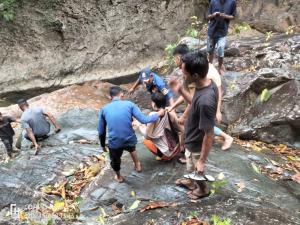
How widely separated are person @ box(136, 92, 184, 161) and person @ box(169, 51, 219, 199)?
854 millimetres

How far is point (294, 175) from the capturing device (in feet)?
22.2

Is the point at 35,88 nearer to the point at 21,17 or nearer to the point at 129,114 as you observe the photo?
the point at 21,17

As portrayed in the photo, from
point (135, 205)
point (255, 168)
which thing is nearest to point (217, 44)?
point (255, 168)

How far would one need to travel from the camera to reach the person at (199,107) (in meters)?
4.63

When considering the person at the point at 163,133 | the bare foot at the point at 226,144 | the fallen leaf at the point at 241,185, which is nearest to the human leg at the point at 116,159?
the person at the point at 163,133

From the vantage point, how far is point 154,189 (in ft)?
19.9

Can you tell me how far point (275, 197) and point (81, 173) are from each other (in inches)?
121

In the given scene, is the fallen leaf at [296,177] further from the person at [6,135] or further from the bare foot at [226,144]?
the person at [6,135]

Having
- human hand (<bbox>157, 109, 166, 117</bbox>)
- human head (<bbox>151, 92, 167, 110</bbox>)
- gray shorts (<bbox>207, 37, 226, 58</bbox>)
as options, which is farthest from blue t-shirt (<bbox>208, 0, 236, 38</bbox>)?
human hand (<bbox>157, 109, 166, 117</bbox>)

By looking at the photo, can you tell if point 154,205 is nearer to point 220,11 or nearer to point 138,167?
point 138,167

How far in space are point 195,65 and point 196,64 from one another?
15 millimetres

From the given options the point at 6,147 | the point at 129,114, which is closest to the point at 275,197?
the point at 129,114

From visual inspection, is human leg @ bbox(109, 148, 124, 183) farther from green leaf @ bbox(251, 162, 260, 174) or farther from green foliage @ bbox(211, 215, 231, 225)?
green leaf @ bbox(251, 162, 260, 174)

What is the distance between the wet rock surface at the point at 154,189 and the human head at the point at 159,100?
909 mm
